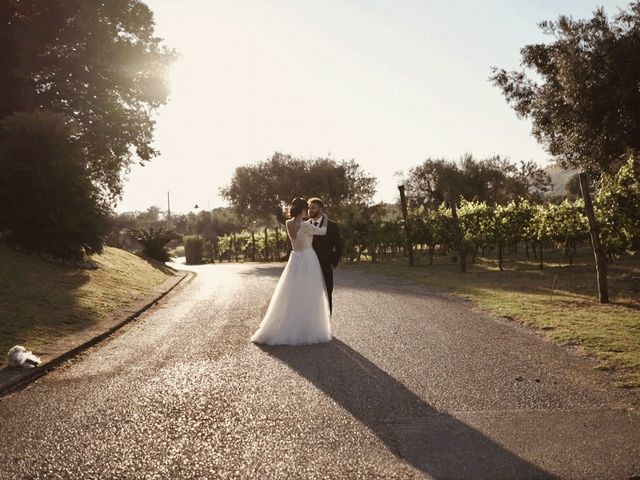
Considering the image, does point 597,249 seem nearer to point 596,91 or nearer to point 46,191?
point 596,91

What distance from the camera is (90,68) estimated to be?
23000 mm

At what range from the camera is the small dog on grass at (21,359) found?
611cm

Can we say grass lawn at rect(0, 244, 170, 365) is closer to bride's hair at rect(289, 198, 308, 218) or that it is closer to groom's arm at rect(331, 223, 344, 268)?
bride's hair at rect(289, 198, 308, 218)

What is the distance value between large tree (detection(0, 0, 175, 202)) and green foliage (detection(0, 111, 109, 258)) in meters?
5.26

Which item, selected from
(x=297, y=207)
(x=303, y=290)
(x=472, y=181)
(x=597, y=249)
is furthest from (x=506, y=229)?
(x=472, y=181)

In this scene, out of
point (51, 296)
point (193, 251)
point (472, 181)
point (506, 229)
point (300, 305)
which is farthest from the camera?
point (472, 181)

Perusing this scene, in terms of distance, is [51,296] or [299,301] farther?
[51,296]

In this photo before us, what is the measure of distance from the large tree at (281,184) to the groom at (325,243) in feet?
125

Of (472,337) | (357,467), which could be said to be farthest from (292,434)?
(472,337)

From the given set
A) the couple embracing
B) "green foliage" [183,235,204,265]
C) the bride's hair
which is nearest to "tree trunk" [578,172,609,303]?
the couple embracing

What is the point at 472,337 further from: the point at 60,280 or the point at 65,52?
the point at 65,52

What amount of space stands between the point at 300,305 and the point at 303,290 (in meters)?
0.23

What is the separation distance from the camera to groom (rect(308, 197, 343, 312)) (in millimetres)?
8477

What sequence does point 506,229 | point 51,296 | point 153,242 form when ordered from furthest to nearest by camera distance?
point 153,242 → point 506,229 → point 51,296
